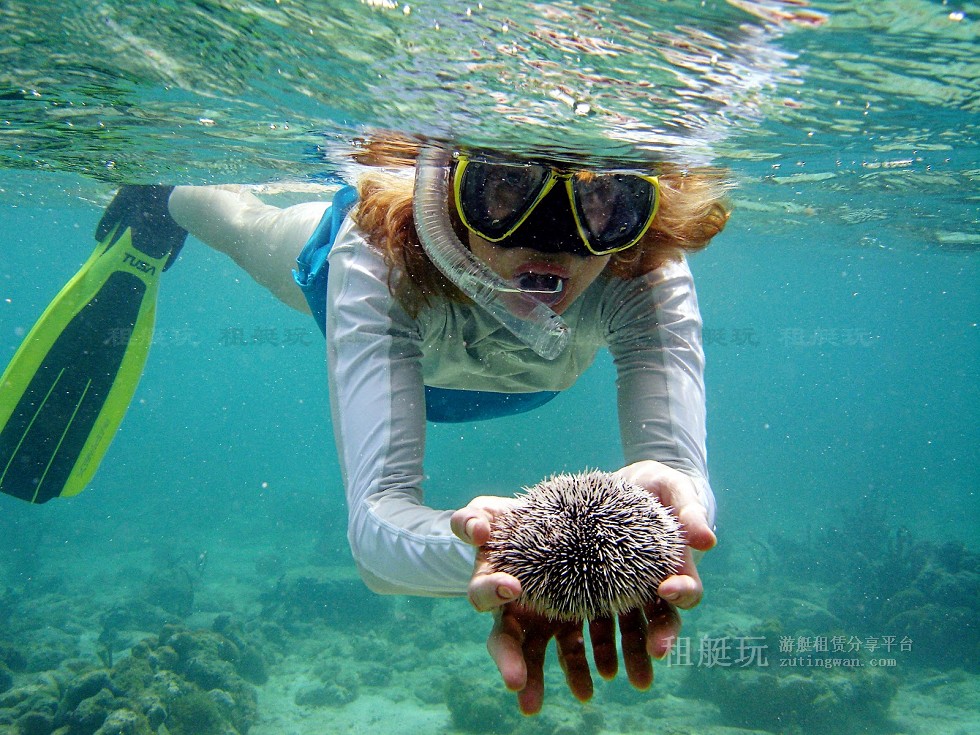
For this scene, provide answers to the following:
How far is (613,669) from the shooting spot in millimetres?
1906

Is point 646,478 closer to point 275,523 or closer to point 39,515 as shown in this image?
point 275,523

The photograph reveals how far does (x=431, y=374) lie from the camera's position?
13.5 ft

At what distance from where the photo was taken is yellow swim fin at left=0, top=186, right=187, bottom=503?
22.7 feet

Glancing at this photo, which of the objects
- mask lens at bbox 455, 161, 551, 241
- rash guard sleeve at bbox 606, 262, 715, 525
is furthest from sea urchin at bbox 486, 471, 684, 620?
mask lens at bbox 455, 161, 551, 241

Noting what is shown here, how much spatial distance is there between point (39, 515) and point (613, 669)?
88.5 ft

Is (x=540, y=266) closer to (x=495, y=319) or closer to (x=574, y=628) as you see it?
(x=495, y=319)

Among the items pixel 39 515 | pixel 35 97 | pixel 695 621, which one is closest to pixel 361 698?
pixel 695 621

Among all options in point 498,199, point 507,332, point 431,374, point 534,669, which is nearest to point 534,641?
point 534,669

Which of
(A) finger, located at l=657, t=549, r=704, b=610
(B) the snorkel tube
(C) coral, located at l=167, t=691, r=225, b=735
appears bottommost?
(C) coral, located at l=167, t=691, r=225, b=735

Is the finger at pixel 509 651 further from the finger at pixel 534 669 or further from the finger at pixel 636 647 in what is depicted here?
the finger at pixel 636 647

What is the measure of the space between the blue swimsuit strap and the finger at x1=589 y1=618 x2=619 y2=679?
2795 millimetres

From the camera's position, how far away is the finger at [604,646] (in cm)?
187

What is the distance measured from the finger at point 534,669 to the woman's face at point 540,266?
5.86 feet

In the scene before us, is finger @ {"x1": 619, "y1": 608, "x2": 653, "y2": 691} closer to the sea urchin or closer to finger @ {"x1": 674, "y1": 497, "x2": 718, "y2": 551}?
the sea urchin
